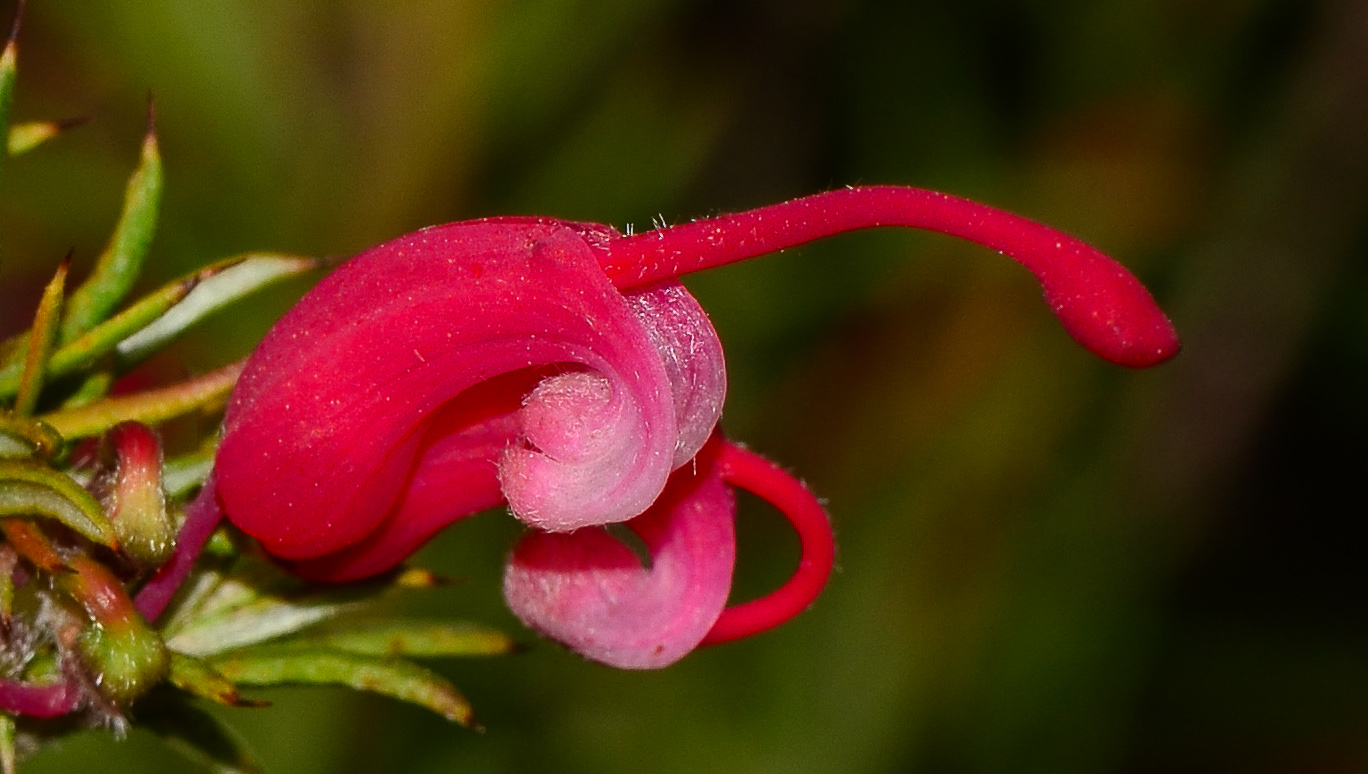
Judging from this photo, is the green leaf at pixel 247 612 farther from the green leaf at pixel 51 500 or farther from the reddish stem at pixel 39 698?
the green leaf at pixel 51 500

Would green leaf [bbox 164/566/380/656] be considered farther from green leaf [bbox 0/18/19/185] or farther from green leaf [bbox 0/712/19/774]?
green leaf [bbox 0/18/19/185]

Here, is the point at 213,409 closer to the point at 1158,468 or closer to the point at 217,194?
the point at 217,194

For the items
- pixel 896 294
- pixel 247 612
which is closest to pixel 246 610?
pixel 247 612

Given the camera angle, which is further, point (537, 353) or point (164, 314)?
point (164, 314)

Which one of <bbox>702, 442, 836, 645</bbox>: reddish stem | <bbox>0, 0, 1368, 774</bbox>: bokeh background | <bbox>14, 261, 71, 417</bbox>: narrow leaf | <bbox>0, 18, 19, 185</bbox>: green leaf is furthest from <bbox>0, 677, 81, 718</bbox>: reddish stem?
Result: <bbox>0, 0, 1368, 774</bbox>: bokeh background

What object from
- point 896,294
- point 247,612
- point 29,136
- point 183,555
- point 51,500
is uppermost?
point 29,136

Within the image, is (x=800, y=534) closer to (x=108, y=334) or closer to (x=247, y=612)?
(x=247, y=612)
